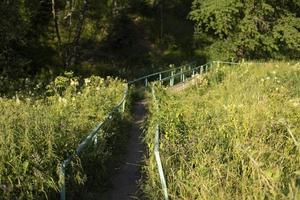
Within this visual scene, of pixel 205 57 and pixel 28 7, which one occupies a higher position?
pixel 28 7

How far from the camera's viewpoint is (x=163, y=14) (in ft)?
149

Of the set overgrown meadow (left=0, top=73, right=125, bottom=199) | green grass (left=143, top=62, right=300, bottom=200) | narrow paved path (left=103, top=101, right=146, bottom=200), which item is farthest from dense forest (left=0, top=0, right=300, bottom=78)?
green grass (left=143, top=62, right=300, bottom=200)

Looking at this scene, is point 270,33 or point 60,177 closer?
point 60,177

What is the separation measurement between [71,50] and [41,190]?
84.6ft

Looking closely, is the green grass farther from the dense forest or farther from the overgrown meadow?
the dense forest

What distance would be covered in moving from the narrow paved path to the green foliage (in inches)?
732

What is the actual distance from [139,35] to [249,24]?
1224cm

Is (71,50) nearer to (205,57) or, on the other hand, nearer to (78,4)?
(78,4)

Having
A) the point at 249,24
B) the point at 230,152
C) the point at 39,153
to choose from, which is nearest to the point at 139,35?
the point at 249,24

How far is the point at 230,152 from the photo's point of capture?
7645mm

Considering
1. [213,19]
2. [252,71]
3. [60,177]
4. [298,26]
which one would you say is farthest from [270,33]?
[60,177]

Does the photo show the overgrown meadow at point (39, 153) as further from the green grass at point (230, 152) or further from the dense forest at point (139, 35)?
the dense forest at point (139, 35)

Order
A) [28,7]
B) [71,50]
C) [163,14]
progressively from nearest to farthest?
1. [28,7]
2. [71,50]
3. [163,14]

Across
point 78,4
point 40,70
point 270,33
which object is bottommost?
point 40,70
